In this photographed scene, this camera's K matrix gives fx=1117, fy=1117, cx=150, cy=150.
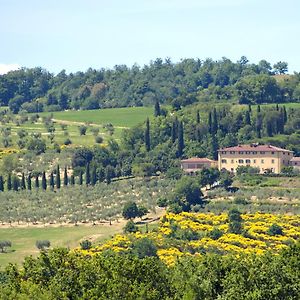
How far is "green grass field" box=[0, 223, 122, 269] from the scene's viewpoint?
340 ft

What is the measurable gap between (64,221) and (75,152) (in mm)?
30545

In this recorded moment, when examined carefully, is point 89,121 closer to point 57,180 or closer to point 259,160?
point 57,180

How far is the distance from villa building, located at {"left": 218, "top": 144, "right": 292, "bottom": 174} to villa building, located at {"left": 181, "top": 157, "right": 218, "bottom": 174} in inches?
43.4

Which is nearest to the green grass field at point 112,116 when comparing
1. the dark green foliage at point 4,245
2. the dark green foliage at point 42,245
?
the dark green foliage at point 4,245

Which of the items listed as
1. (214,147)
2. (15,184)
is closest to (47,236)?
(15,184)

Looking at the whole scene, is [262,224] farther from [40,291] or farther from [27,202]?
[40,291]

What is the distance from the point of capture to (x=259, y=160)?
135 meters

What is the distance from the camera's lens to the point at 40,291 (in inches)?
2381

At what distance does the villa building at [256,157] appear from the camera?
5256 inches

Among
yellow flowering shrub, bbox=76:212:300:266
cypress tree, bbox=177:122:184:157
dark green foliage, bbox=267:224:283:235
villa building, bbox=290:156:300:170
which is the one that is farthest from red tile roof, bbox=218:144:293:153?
dark green foliage, bbox=267:224:283:235

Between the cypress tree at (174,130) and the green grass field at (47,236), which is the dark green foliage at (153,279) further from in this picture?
the cypress tree at (174,130)

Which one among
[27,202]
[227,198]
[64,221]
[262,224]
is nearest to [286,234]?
[262,224]

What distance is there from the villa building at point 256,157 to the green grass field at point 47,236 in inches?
1071

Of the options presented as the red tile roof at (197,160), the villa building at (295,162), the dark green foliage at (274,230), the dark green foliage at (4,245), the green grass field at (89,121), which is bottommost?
the dark green foliage at (4,245)
